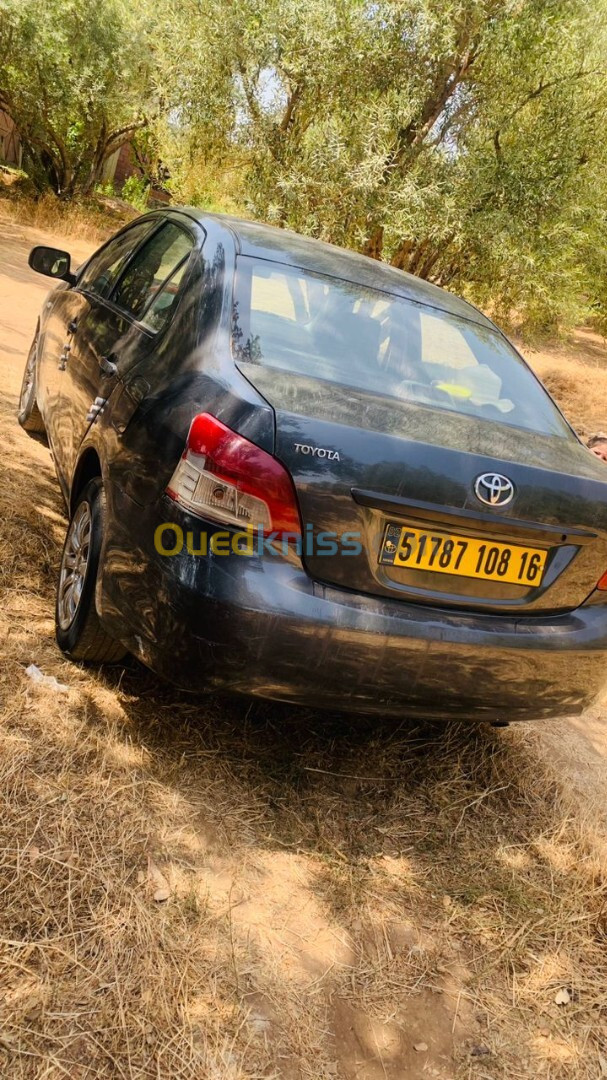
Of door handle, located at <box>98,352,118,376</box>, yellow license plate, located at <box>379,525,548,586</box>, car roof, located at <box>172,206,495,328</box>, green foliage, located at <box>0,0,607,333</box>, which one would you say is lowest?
yellow license plate, located at <box>379,525,548,586</box>

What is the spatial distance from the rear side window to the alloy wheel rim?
764 mm

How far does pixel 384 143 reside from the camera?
1120 centimetres

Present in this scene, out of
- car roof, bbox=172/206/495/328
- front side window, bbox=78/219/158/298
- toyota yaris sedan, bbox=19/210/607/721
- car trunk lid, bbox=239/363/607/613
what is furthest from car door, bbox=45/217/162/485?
car trunk lid, bbox=239/363/607/613

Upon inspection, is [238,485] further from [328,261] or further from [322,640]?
[328,261]

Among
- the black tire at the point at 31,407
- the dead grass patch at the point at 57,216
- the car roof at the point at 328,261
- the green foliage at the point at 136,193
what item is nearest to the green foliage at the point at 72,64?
the dead grass patch at the point at 57,216

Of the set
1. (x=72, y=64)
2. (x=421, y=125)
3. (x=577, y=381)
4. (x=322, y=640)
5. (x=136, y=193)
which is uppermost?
(x=72, y=64)

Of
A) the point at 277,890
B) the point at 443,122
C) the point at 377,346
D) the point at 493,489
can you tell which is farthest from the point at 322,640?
the point at 443,122

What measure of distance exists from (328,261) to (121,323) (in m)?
0.85

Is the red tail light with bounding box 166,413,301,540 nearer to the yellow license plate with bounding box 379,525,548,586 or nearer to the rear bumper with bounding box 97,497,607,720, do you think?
the rear bumper with bounding box 97,497,607,720

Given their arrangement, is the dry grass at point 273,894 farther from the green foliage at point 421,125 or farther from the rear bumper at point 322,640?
the green foliage at point 421,125

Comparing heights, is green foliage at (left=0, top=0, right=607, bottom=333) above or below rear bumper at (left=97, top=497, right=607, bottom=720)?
above

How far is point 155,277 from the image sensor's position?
10.7 ft

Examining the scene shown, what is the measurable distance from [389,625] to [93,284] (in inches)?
104

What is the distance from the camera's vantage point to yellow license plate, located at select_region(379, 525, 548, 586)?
2279mm
